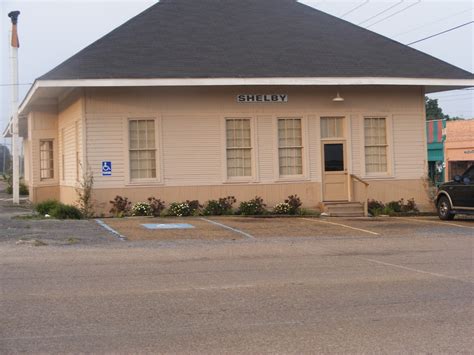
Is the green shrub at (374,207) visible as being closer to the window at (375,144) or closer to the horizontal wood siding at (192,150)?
the window at (375,144)

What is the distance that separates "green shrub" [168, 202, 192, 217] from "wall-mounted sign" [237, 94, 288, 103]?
3.96 meters

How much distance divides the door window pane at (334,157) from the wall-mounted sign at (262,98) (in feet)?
7.32

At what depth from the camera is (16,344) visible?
646cm

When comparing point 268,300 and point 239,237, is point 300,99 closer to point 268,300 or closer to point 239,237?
point 239,237

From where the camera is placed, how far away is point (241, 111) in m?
21.9

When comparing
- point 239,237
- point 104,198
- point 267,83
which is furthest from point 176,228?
point 267,83

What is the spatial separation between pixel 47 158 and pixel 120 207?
30.8ft

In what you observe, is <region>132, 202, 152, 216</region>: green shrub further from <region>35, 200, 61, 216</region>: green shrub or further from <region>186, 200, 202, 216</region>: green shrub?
<region>35, 200, 61, 216</region>: green shrub

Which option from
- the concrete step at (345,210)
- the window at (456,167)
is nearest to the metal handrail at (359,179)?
the concrete step at (345,210)

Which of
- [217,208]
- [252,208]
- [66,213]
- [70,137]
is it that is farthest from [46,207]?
[252,208]

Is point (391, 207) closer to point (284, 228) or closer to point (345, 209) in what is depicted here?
point (345, 209)

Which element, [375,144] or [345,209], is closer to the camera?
[345,209]

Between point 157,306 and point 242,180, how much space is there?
1389 centimetres

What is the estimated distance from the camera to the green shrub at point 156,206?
20875 millimetres
